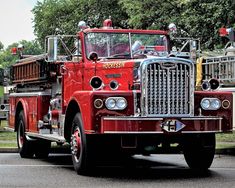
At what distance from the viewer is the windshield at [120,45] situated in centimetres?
1265

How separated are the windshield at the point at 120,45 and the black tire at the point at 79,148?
1.45m

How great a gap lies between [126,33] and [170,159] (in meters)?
3.67

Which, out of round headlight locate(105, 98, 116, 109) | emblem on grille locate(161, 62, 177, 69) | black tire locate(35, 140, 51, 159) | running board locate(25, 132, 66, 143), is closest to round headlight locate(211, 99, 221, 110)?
emblem on grille locate(161, 62, 177, 69)

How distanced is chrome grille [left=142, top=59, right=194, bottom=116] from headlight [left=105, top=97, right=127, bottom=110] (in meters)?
0.35

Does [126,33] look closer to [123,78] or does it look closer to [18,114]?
[123,78]

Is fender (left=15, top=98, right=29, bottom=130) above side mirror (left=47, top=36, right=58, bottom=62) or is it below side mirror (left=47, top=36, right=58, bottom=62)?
below

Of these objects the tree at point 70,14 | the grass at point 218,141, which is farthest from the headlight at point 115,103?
the tree at point 70,14

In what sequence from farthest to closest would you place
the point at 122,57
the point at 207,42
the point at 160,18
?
the point at 160,18, the point at 207,42, the point at 122,57

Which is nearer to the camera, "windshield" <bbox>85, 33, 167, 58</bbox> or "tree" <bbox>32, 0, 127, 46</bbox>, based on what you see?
"windshield" <bbox>85, 33, 167, 58</bbox>

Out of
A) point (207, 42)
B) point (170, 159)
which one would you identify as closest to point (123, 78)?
point (170, 159)

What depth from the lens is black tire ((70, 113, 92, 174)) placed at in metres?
11.3

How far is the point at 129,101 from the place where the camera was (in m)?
11.1

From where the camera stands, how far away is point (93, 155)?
1126 cm

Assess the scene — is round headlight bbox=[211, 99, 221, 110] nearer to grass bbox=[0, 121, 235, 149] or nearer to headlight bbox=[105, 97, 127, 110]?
headlight bbox=[105, 97, 127, 110]
